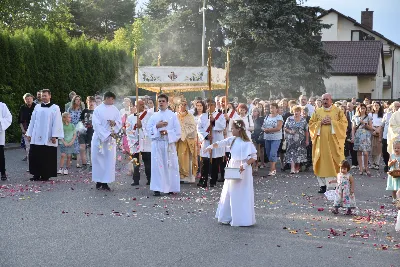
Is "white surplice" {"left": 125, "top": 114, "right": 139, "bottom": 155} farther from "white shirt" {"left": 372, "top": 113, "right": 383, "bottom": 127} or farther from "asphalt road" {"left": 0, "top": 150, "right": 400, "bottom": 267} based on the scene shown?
"white shirt" {"left": 372, "top": 113, "right": 383, "bottom": 127}

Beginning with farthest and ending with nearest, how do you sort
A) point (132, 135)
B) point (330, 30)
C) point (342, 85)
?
point (330, 30) < point (342, 85) < point (132, 135)

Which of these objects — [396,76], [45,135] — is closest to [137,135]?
[45,135]

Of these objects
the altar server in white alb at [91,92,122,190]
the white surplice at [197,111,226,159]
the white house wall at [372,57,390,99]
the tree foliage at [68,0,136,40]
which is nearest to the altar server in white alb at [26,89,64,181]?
the altar server in white alb at [91,92,122,190]

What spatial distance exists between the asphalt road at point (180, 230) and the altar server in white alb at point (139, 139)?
65cm

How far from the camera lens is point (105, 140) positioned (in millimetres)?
15594

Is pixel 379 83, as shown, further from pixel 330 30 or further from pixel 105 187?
pixel 105 187

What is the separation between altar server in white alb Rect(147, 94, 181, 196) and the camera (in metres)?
14.4

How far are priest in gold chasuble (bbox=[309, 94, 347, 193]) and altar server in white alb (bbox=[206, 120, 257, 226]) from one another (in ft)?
13.2

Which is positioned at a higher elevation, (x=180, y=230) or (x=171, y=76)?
(x=171, y=76)

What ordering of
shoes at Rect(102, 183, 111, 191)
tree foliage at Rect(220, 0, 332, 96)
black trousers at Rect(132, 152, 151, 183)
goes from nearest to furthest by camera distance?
shoes at Rect(102, 183, 111, 191) < black trousers at Rect(132, 152, 151, 183) < tree foliage at Rect(220, 0, 332, 96)

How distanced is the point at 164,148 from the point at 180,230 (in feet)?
15.2

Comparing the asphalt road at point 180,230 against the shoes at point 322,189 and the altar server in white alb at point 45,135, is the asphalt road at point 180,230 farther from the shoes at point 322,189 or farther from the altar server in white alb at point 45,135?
the altar server in white alb at point 45,135

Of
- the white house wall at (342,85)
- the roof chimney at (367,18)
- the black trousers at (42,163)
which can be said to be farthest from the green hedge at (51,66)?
the roof chimney at (367,18)

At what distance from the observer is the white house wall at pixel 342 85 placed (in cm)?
7150
